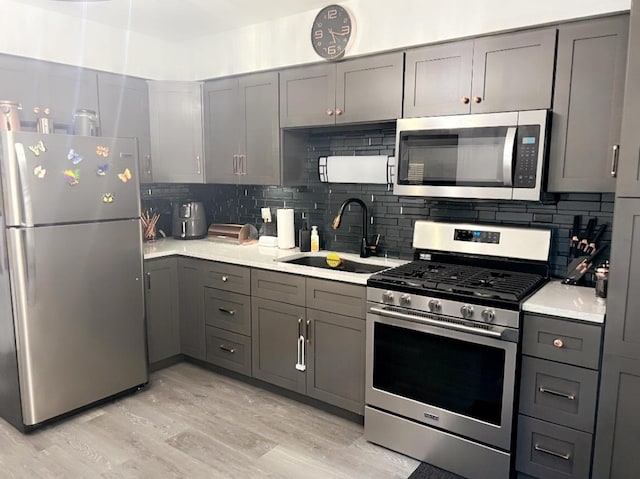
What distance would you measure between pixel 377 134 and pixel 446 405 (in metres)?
1.76

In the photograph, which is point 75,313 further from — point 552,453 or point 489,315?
point 552,453

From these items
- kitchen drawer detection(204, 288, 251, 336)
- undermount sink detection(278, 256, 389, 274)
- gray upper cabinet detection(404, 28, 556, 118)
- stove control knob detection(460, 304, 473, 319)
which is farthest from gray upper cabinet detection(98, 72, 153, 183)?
stove control knob detection(460, 304, 473, 319)

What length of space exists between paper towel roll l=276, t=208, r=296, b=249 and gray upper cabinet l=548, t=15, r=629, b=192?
1836 mm

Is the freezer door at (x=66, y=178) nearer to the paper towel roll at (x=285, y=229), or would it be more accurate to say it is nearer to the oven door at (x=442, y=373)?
the paper towel roll at (x=285, y=229)

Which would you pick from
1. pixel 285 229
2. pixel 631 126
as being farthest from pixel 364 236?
pixel 631 126

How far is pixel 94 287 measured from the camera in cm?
287

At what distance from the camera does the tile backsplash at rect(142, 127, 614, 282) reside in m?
2.59

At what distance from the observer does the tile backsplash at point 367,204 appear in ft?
8.50

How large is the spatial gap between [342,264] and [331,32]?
148 cm

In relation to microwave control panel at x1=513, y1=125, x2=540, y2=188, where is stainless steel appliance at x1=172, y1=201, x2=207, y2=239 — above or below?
below

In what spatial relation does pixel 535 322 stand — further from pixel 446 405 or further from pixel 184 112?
pixel 184 112

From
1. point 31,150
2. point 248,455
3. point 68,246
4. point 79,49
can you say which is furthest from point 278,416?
point 79,49

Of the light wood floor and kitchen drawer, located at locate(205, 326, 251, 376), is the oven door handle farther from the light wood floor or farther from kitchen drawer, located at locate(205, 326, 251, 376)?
kitchen drawer, located at locate(205, 326, 251, 376)

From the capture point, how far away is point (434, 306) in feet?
7.57
